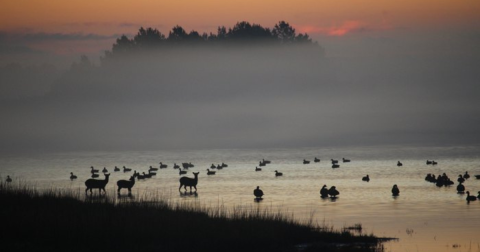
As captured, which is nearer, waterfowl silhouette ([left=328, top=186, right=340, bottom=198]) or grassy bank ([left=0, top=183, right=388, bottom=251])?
grassy bank ([left=0, top=183, right=388, bottom=251])

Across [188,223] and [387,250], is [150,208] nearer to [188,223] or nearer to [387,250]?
[188,223]

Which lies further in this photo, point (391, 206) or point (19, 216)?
point (391, 206)

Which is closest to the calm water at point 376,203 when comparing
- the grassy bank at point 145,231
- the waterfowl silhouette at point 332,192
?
the waterfowl silhouette at point 332,192

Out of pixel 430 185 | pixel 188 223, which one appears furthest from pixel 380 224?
pixel 430 185

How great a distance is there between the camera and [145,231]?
92.8 ft

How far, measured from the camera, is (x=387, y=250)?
2808 centimetres

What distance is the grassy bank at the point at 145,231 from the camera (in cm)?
Result: 2645

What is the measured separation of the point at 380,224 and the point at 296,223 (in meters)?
4.53

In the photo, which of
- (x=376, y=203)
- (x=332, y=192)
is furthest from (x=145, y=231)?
(x=332, y=192)

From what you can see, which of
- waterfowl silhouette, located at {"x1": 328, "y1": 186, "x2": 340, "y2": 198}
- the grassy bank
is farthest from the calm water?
the grassy bank

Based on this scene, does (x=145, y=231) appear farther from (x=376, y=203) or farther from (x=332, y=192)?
(x=332, y=192)

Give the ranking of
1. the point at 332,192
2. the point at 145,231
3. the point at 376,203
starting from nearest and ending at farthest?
the point at 145,231
the point at 376,203
the point at 332,192

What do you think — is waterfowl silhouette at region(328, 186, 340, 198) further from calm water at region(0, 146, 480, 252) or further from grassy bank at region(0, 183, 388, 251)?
grassy bank at region(0, 183, 388, 251)

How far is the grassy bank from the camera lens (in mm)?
26453
